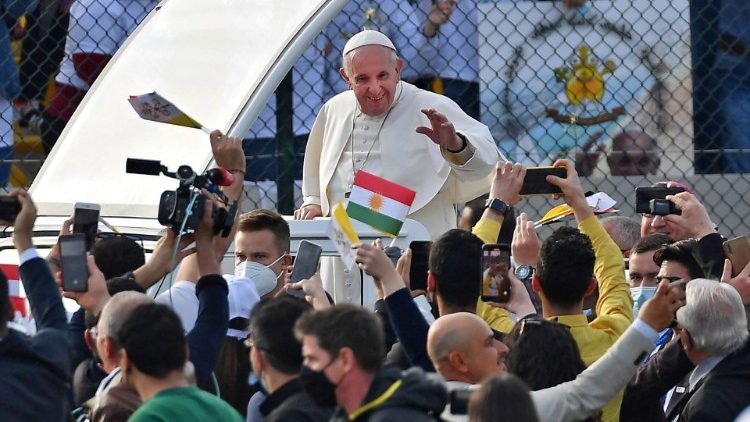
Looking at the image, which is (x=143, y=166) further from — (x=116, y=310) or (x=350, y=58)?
(x=350, y=58)

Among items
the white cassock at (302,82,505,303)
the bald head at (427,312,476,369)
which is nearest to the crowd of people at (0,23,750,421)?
the bald head at (427,312,476,369)

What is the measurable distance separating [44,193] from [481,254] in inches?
119

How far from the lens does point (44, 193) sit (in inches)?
304

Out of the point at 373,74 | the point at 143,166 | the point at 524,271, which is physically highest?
the point at 373,74

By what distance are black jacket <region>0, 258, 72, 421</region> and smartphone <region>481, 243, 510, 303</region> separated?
129cm

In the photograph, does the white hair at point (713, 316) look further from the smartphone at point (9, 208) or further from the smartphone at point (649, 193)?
the smartphone at point (9, 208)

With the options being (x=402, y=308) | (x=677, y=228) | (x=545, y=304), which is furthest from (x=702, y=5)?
(x=402, y=308)

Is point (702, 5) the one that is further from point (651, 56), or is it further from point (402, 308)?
point (402, 308)

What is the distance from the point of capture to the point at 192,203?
16.4 feet

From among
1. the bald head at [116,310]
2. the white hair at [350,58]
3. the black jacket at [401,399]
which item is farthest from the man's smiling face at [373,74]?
the black jacket at [401,399]

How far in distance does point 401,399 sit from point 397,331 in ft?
2.99

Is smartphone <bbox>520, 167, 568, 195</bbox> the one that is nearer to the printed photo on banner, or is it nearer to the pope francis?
the pope francis

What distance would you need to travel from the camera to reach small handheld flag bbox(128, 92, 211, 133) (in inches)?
226

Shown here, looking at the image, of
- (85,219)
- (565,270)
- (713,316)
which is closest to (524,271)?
(565,270)
